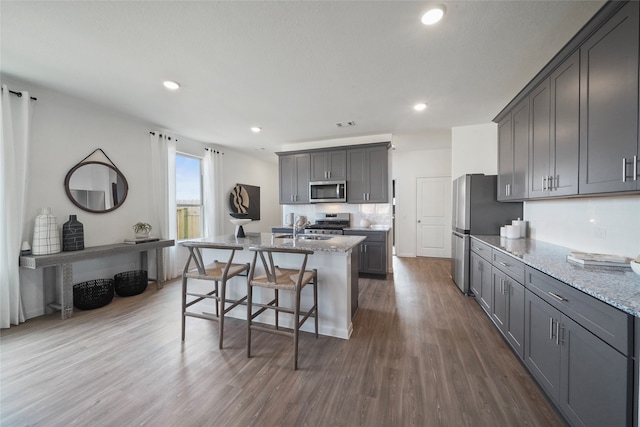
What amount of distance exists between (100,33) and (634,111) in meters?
3.72

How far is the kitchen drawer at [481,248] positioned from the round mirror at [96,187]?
17.1 ft

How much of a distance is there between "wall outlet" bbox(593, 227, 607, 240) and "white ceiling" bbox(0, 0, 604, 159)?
1628 mm

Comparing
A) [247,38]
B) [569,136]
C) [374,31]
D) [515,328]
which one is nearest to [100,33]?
[247,38]

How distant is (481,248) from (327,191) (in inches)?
114

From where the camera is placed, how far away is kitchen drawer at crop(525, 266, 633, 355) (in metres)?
1.03

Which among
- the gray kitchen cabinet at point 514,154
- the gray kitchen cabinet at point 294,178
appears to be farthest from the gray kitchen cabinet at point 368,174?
the gray kitchen cabinet at point 514,154

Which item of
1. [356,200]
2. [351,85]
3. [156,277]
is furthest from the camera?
[356,200]

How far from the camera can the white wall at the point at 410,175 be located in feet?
20.0

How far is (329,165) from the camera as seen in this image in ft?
16.5

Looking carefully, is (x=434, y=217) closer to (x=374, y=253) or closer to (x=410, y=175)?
(x=410, y=175)

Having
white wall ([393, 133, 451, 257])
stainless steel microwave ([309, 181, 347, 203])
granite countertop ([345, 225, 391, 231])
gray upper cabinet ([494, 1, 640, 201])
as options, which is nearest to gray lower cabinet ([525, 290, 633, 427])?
gray upper cabinet ([494, 1, 640, 201])

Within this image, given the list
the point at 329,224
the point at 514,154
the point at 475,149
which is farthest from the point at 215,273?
the point at 475,149

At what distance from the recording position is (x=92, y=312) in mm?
3072

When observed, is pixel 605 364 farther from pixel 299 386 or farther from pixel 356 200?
pixel 356 200
